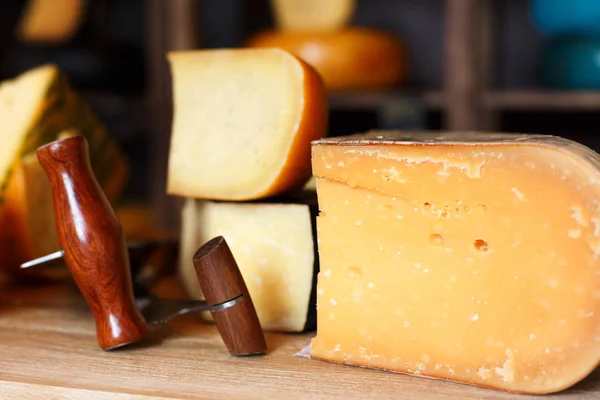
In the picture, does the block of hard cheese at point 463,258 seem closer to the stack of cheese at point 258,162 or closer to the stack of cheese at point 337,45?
the stack of cheese at point 258,162

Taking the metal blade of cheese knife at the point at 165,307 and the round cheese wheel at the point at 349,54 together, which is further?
the round cheese wheel at the point at 349,54

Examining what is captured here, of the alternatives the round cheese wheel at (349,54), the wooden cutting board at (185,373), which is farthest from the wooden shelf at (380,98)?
the wooden cutting board at (185,373)

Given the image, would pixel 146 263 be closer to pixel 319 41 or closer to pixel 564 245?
pixel 564 245

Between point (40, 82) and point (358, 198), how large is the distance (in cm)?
69

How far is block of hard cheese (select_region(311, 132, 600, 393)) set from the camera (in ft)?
2.73

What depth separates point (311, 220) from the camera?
3.43 feet

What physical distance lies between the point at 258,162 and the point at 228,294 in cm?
21

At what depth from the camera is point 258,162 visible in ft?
3.48

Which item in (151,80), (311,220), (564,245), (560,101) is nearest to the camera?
(564,245)

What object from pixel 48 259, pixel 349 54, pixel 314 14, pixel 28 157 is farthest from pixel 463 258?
pixel 314 14

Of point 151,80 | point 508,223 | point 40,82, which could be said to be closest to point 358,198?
point 508,223

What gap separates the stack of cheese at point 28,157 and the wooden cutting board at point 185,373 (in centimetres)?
23

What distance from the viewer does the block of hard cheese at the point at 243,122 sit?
1042 millimetres

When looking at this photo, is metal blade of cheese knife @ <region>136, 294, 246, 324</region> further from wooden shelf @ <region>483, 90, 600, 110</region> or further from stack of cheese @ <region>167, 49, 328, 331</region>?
wooden shelf @ <region>483, 90, 600, 110</region>
